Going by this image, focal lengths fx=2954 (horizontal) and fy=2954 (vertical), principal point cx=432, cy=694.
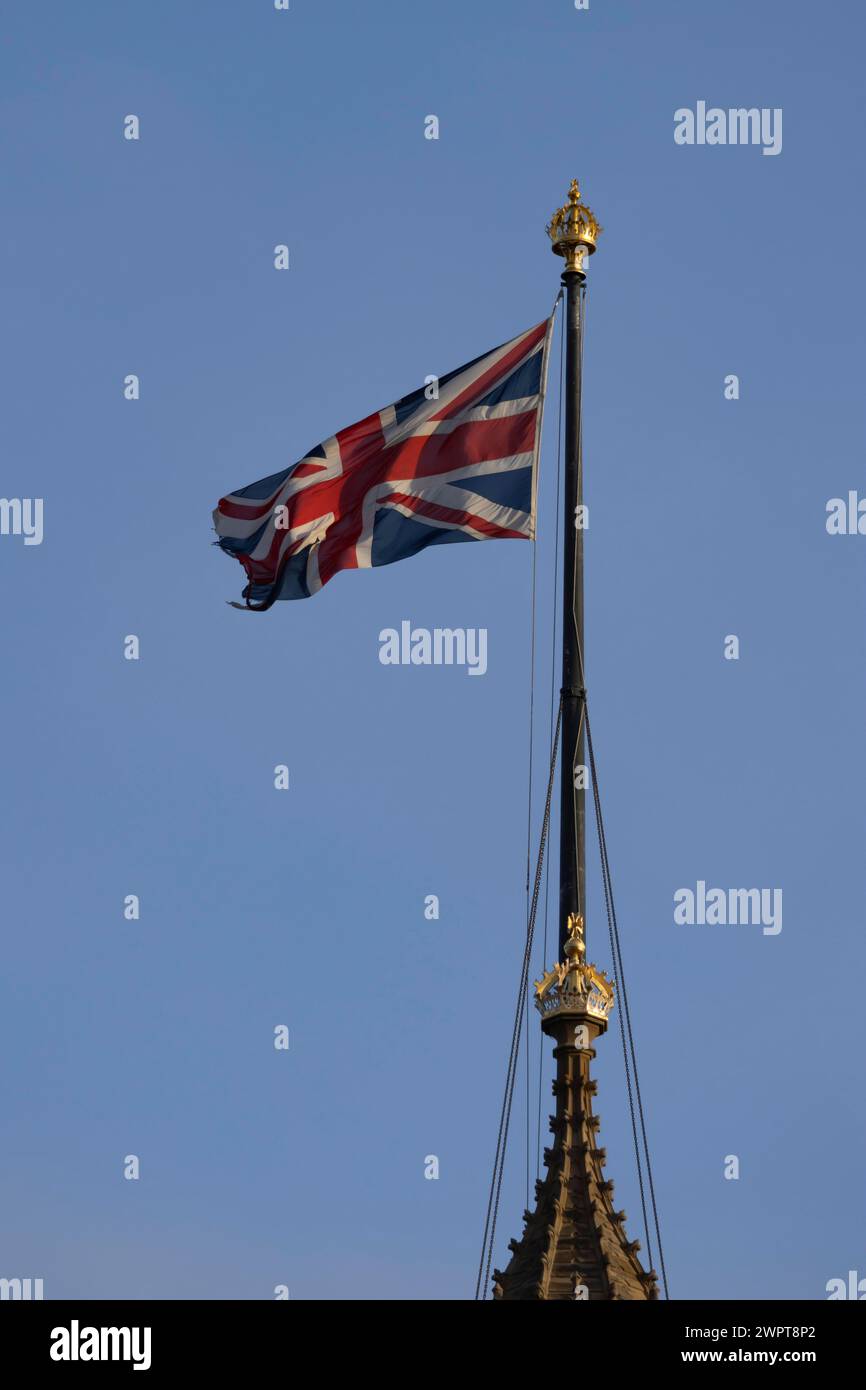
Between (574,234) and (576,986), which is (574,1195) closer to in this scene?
(576,986)

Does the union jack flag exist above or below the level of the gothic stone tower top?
above

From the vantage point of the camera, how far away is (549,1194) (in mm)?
57469

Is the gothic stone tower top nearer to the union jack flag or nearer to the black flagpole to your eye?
the black flagpole

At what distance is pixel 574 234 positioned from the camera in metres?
65.8

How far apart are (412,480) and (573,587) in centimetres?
419

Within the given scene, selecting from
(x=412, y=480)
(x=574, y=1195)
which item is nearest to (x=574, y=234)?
(x=412, y=480)

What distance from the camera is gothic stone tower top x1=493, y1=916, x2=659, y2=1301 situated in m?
55.6

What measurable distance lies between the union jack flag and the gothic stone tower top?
9310mm

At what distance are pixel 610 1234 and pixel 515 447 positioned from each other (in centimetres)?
1681

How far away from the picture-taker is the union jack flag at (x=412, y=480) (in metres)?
62.5

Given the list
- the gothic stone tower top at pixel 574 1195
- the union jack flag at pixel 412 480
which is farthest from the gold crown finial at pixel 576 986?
the union jack flag at pixel 412 480

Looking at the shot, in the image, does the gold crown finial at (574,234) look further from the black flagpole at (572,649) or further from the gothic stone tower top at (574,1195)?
the gothic stone tower top at (574,1195)

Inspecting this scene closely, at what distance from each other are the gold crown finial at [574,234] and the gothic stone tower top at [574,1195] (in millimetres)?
15605

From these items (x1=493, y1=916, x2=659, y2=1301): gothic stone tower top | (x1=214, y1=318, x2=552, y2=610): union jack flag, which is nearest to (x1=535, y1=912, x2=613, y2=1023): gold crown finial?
(x1=493, y1=916, x2=659, y2=1301): gothic stone tower top
